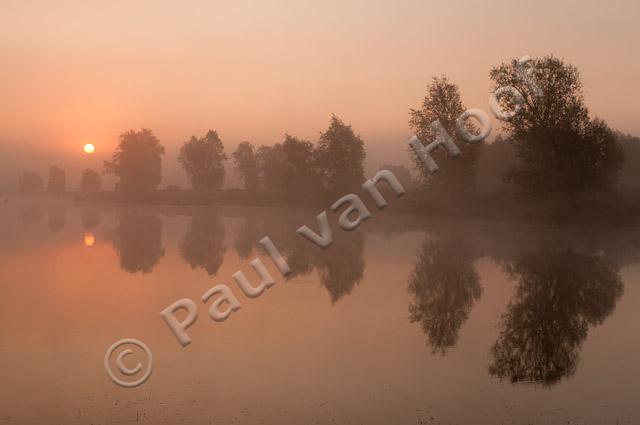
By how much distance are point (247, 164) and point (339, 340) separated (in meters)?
114

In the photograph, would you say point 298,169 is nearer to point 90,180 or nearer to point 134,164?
point 134,164

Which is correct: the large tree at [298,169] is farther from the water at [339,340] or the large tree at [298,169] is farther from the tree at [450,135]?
the water at [339,340]

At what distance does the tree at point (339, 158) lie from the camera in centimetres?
7275

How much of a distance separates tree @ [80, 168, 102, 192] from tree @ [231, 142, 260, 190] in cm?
7851

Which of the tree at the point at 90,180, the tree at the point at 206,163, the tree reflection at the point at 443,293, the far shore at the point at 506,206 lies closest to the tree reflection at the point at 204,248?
the tree reflection at the point at 443,293

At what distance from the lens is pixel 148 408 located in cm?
879

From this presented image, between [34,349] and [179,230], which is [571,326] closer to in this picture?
[34,349]

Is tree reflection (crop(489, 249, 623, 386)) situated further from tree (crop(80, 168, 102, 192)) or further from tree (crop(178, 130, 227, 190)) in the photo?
tree (crop(80, 168, 102, 192))

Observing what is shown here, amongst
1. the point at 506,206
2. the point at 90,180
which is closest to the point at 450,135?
the point at 506,206

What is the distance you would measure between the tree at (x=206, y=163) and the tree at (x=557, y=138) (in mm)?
72055

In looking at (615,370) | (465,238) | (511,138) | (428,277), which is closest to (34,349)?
(615,370)

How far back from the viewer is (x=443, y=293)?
1727 centimetres

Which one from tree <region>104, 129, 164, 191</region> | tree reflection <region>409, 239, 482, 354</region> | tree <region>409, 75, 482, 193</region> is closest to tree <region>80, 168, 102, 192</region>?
tree <region>104, 129, 164, 191</region>

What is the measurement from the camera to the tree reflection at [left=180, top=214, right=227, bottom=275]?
2289 cm
